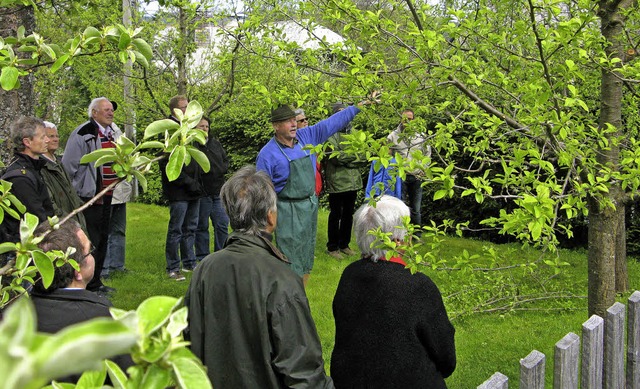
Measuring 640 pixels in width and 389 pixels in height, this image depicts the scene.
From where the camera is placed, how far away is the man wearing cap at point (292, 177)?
550 centimetres

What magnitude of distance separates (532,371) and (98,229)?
5080 mm

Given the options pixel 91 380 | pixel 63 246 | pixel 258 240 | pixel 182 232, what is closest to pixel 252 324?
pixel 258 240

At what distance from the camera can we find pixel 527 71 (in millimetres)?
4355

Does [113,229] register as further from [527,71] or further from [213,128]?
[213,128]

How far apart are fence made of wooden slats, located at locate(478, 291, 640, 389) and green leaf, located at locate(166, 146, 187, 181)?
1.18 m

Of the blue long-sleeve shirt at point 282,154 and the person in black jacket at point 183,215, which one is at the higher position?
the blue long-sleeve shirt at point 282,154

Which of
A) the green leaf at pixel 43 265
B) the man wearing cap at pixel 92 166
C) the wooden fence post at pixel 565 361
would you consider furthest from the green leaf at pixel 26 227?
the man wearing cap at pixel 92 166

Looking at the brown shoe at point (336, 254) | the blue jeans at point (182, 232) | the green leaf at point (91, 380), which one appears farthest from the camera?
the brown shoe at point (336, 254)

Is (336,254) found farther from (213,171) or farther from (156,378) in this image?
(156,378)

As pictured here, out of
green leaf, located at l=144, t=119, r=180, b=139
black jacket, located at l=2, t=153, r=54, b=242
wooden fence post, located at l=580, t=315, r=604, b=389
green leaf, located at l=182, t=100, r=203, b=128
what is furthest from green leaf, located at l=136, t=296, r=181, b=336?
black jacket, located at l=2, t=153, r=54, b=242

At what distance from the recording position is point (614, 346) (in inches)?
118

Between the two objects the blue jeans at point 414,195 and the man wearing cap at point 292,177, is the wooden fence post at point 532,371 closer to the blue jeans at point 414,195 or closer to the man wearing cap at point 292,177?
the man wearing cap at point 292,177

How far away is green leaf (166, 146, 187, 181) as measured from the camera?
169cm

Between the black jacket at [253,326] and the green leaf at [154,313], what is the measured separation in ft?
A: 5.72
